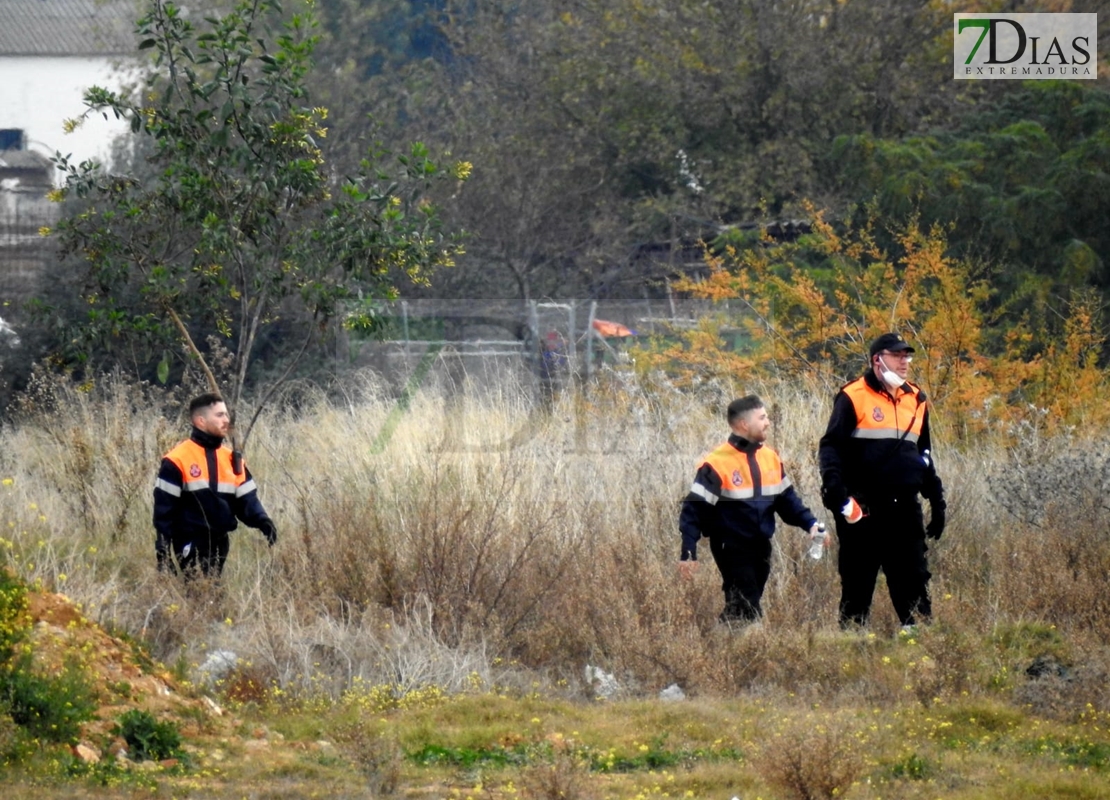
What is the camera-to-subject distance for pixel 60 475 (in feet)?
38.8

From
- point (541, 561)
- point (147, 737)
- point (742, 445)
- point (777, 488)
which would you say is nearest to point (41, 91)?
point (541, 561)

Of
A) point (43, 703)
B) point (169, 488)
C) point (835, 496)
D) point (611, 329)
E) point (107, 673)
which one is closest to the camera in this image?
point (43, 703)

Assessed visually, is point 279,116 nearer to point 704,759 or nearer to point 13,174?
point 704,759

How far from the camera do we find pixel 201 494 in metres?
8.77

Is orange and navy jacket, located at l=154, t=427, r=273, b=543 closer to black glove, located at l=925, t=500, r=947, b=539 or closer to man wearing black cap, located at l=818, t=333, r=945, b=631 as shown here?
man wearing black cap, located at l=818, t=333, r=945, b=631

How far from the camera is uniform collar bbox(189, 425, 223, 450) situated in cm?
877

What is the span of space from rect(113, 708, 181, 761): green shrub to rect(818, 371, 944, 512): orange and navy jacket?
3.69 meters

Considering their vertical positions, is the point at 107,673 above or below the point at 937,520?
below

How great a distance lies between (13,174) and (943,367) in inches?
1192

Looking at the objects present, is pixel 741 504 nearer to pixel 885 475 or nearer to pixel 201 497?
pixel 885 475

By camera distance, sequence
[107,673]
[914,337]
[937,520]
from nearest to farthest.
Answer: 1. [107,673]
2. [937,520]
3. [914,337]

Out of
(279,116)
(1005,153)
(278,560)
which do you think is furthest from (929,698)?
(1005,153)

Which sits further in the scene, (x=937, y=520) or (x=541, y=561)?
(x=541, y=561)
